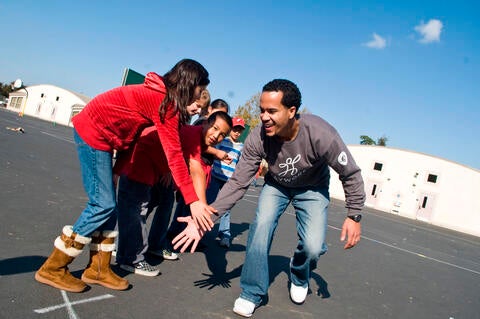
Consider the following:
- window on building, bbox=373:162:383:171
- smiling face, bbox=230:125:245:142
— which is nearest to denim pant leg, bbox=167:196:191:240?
smiling face, bbox=230:125:245:142

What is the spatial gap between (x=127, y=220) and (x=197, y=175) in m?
0.77

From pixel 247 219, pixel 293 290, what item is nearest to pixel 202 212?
pixel 293 290

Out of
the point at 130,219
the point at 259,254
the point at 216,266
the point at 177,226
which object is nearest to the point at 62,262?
the point at 130,219

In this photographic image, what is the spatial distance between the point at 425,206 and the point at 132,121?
40.7 meters

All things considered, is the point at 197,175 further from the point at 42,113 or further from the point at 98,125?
the point at 42,113

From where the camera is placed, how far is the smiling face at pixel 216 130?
3641mm

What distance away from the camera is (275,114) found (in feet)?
9.99

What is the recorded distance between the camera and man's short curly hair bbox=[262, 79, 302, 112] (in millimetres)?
3078

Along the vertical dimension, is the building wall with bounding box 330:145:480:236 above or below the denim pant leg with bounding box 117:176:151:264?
above

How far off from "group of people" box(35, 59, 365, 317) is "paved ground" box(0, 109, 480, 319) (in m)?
0.19

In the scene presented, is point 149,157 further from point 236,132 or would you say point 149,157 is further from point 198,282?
point 236,132

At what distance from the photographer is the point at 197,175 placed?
3162mm

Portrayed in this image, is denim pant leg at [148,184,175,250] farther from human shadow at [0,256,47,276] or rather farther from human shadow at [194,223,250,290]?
human shadow at [0,256,47,276]

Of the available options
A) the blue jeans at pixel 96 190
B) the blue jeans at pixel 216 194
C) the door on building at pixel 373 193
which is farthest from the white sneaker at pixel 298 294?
the door on building at pixel 373 193
